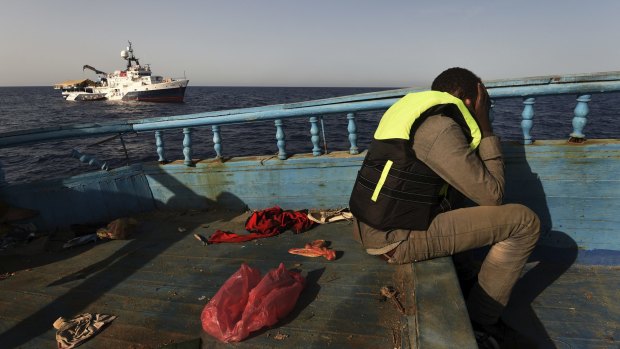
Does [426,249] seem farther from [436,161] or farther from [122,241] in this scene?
[122,241]

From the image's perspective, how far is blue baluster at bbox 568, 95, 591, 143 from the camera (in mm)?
3070

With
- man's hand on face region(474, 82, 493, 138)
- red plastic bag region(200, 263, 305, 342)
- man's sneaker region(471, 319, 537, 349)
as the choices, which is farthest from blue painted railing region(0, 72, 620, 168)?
red plastic bag region(200, 263, 305, 342)

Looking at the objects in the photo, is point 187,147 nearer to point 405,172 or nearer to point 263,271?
point 263,271

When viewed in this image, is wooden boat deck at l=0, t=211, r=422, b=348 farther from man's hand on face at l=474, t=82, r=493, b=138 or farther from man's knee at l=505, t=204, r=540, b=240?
man's hand on face at l=474, t=82, r=493, b=138

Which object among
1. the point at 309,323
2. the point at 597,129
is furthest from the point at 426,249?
the point at 597,129

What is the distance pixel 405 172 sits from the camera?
90.7 inches

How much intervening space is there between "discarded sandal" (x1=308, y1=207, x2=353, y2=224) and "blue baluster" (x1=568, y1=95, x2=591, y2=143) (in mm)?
2337

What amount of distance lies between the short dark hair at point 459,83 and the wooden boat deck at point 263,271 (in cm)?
131

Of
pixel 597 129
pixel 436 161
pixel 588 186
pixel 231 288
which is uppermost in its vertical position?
pixel 436 161

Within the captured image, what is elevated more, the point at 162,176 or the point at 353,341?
the point at 162,176

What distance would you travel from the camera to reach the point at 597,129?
743 inches

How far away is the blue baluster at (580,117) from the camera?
10.1 feet

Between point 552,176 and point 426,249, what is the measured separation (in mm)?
1809

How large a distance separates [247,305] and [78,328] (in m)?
1.25
